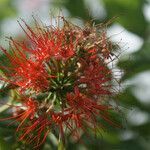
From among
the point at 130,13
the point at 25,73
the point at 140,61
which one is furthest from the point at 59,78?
the point at 130,13

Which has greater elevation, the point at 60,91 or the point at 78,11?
the point at 78,11

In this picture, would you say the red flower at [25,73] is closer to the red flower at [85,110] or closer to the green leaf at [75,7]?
the red flower at [85,110]

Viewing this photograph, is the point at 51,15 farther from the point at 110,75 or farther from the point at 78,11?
the point at 78,11

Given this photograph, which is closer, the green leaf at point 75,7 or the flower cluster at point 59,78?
the flower cluster at point 59,78

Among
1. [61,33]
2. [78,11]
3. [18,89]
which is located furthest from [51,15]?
[78,11]

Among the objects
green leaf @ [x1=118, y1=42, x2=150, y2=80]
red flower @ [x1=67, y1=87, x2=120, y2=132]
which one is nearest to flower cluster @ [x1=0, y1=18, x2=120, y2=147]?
red flower @ [x1=67, y1=87, x2=120, y2=132]

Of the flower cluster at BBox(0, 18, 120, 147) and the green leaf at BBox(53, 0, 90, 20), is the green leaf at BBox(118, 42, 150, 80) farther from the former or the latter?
the flower cluster at BBox(0, 18, 120, 147)

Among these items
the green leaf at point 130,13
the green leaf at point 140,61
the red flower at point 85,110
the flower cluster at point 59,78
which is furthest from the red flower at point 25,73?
the green leaf at point 130,13

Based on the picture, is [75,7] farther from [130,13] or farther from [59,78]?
[59,78]
